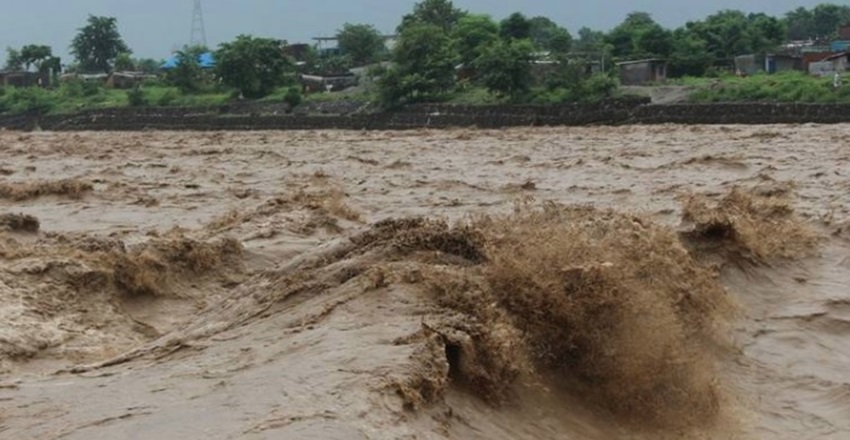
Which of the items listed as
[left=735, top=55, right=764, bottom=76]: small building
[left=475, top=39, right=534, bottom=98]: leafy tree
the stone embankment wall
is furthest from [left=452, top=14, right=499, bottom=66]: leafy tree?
[left=735, top=55, right=764, bottom=76]: small building

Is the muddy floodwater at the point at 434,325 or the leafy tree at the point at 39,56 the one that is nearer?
the muddy floodwater at the point at 434,325

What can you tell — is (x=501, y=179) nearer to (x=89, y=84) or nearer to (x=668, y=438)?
(x=668, y=438)

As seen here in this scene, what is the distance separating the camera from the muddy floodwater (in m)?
4.14

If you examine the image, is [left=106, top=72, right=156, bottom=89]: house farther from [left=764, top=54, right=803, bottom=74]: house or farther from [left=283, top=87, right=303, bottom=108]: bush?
[left=764, top=54, right=803, bottom=74]: house

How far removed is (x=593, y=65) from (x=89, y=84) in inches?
1289

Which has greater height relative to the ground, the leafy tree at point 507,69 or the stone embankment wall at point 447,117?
the leafy tree at point 507,69

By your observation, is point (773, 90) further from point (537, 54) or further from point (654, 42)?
point (654, 42)

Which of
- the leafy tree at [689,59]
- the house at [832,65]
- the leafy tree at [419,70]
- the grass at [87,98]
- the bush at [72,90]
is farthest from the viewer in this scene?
the bush at [72,90]

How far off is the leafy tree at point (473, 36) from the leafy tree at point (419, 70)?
56.3 inches

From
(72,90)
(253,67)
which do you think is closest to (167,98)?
(253,67)

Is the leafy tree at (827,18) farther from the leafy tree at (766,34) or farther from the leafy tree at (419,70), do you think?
the leafy tree at (419,70)

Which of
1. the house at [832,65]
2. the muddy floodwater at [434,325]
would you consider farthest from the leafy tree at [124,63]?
the muddy floodwater at [434,325]

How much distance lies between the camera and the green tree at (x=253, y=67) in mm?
50469

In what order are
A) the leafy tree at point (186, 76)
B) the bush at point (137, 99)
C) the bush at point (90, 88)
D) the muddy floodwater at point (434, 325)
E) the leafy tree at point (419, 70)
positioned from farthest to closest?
1. the bush at point (90, 88)
2. the leafy tree at point (186, 76)
3. the bush at point (137, 99)
4. the leafy tree at point (419, 70)
5. the muddy floodwater at point (434, 325)
